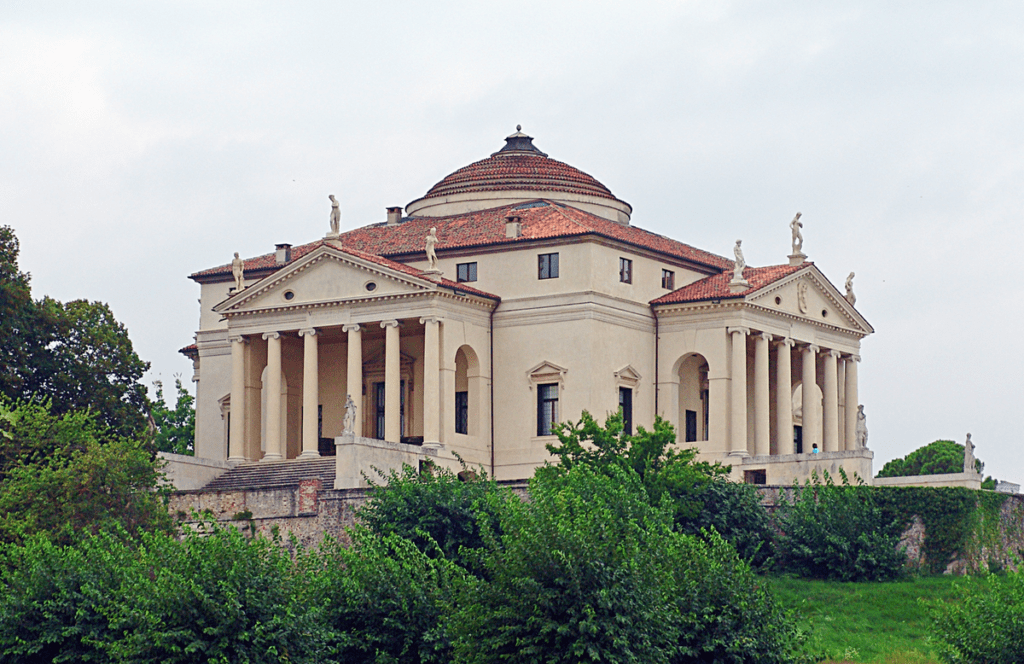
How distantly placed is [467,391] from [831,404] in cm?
1636

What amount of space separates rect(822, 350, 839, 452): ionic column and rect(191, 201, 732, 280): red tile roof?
20.0ft

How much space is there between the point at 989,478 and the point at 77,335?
2557 inches

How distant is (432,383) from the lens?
286ft

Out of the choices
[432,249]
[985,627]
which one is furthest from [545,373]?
[985,627]

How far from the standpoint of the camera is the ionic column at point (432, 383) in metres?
86.7

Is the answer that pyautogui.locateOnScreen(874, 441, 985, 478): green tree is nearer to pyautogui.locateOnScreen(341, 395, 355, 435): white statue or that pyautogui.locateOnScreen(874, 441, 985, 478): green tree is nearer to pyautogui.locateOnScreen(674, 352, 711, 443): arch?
pyautogui.locateOnScreen(674, 352, 711, 443): arch

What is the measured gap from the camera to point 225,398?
318 ft

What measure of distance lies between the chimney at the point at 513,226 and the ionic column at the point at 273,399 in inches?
398

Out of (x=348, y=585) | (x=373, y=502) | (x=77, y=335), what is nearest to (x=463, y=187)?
(x=77, y=335)

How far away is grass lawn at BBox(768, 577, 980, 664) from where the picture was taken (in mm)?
67750

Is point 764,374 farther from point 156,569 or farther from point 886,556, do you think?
point 156,569

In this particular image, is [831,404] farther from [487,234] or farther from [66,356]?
[66,356]

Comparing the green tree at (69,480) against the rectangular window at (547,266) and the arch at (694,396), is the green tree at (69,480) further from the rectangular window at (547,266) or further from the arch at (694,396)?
the arch at (694,396)

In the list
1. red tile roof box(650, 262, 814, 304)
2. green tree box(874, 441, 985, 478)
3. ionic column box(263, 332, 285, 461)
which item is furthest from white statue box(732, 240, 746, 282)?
green tree box(874, 441, 985, 478)
